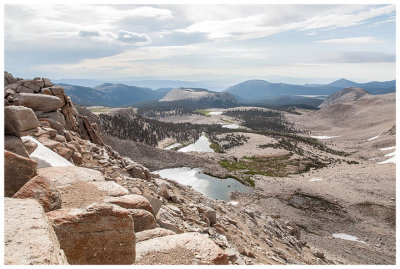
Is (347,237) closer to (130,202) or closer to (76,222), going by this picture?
(130,202)

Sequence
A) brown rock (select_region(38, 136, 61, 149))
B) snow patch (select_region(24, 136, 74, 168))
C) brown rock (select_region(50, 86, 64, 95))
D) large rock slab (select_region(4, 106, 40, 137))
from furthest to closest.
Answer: brown rock (select_region(50, 86, 64, 95)) → brown rock (select_region(38, 136, 61, 149)) → snow patch (select_region(24, 136, 74, 168)) → large rock slab (select_region(4, 106, 40, 137))

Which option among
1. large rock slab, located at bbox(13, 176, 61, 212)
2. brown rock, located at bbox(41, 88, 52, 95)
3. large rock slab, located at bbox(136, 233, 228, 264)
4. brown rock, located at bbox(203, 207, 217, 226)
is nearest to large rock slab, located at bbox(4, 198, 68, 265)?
large rock slab, located at bbox(13, 176, 61, 212)

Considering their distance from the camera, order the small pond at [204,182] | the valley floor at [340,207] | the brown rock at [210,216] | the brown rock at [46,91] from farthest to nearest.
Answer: the small pond at [204,182] < the valley floor at [340,207] < the brown rock at [46,91] < the brown rock at [210,216]

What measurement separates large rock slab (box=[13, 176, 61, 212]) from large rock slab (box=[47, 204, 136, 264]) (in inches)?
29.8

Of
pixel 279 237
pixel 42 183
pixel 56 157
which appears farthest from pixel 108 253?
pixel 279 237

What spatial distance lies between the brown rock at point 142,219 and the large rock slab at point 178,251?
3.95 ft

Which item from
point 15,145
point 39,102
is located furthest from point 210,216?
point 39,102

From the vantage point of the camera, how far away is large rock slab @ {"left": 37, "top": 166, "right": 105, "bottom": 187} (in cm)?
1095

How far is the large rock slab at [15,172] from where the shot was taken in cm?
873

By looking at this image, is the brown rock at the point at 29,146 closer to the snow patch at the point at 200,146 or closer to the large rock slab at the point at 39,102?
the large rock slab at the point at 39,102

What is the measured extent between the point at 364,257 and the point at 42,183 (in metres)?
40.7

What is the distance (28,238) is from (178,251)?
416cm

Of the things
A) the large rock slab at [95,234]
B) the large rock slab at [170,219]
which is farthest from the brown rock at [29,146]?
the large rock slab at [95,234]

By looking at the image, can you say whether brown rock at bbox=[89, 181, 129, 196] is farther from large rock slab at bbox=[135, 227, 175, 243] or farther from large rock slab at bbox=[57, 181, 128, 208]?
large rock slab at bbox=[135, 227, 175, 243]
